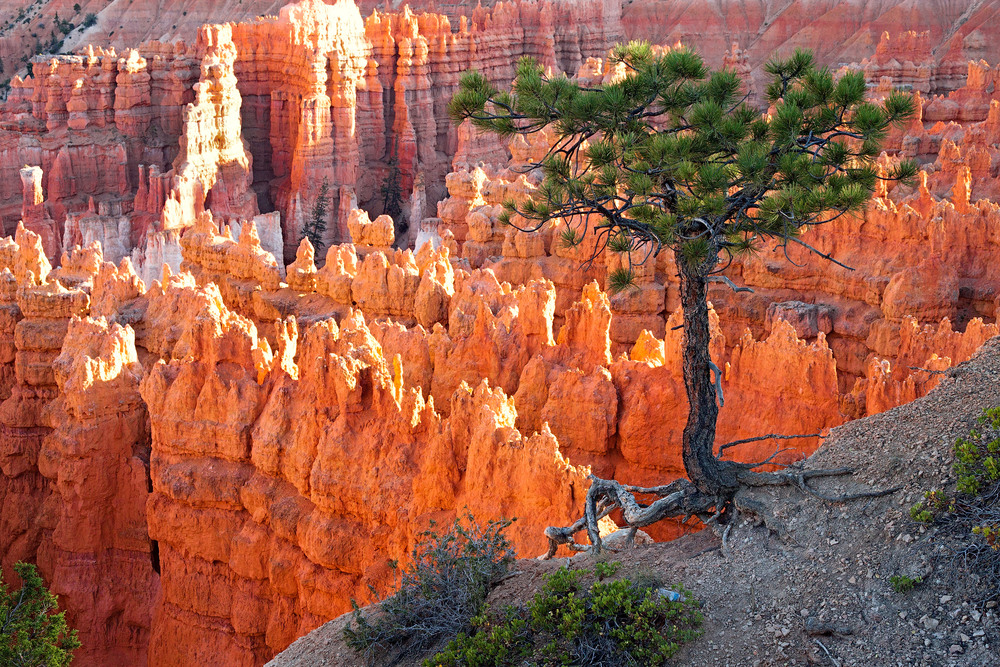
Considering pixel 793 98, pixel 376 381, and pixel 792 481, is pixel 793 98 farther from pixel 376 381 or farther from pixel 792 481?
pixel 376 381

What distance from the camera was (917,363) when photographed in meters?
18.1

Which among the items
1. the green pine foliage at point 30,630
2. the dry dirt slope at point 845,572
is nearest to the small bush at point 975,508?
the dry dirt slope at point 845,572

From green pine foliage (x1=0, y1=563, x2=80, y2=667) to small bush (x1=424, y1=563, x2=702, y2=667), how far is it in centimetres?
610

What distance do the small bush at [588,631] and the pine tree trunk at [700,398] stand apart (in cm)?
152

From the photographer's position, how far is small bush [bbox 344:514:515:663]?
9156 mm

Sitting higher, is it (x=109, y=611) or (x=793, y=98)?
(x=793, y=98)

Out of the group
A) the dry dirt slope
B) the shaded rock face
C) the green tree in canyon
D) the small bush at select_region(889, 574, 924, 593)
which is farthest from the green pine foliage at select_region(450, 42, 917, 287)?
the small bush at select_region(889, 574, 924, 593)

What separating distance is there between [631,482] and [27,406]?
12.2 metres

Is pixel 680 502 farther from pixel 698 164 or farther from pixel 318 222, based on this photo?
pixel 318 222

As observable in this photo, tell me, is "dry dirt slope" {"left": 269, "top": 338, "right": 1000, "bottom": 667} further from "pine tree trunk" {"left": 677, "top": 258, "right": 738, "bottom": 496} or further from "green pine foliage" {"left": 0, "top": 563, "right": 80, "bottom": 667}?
"green pine foliage" {"left": 0, "top": 563, "right": 80, "bottom": 667}

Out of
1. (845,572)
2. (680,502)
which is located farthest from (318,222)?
(845,572)

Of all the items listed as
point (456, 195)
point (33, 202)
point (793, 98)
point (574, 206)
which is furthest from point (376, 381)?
point (33, 202)

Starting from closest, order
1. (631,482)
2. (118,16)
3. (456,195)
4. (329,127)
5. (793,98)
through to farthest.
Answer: (793,98), (631,482), (456,195), (329,127), (118,16)

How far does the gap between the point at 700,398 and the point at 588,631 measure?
2.65m
